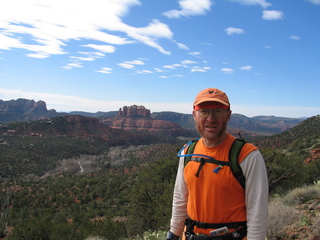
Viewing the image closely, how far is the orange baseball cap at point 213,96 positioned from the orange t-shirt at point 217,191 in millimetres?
344

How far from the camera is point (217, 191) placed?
83.0 inches

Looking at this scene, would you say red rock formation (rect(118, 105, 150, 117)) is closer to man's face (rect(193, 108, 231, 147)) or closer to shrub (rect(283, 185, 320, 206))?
shrub (rect(283, 185, 320, 206))

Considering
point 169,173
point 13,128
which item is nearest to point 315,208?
point 169,173

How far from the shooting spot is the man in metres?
2.00

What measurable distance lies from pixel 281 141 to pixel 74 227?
117 feet

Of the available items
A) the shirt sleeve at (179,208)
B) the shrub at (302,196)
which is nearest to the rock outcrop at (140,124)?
the shrub at (302,196)

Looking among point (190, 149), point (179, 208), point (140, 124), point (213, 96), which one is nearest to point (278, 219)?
point (179, 208)

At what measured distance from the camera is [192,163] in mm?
2326

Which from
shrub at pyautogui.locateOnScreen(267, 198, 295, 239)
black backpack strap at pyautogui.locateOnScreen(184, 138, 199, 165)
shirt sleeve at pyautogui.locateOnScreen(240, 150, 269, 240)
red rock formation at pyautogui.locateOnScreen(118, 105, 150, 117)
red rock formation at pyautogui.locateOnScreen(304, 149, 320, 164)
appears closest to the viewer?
shirt sleeve at pyautogui.locateOnScreen(240, 150, 269, 240)

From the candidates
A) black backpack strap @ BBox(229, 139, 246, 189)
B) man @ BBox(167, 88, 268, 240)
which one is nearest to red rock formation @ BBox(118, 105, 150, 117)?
man @ BBox(167, 88, 268, 240)

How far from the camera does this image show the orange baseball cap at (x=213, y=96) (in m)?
2.19

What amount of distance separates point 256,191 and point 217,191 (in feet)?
1.03

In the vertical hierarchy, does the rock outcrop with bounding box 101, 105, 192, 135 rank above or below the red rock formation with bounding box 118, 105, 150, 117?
below

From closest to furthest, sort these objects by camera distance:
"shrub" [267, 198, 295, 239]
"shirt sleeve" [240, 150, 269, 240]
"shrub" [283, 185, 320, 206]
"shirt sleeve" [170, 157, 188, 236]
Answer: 1. "shirt sleeve" [240, 150, 269, 240]
2. "shirt sleeve" [170, 157, 188, 236]
3. "shrub" [267, 198, 295, 239]
4. "shrub" [283, 185, 320, 206]
